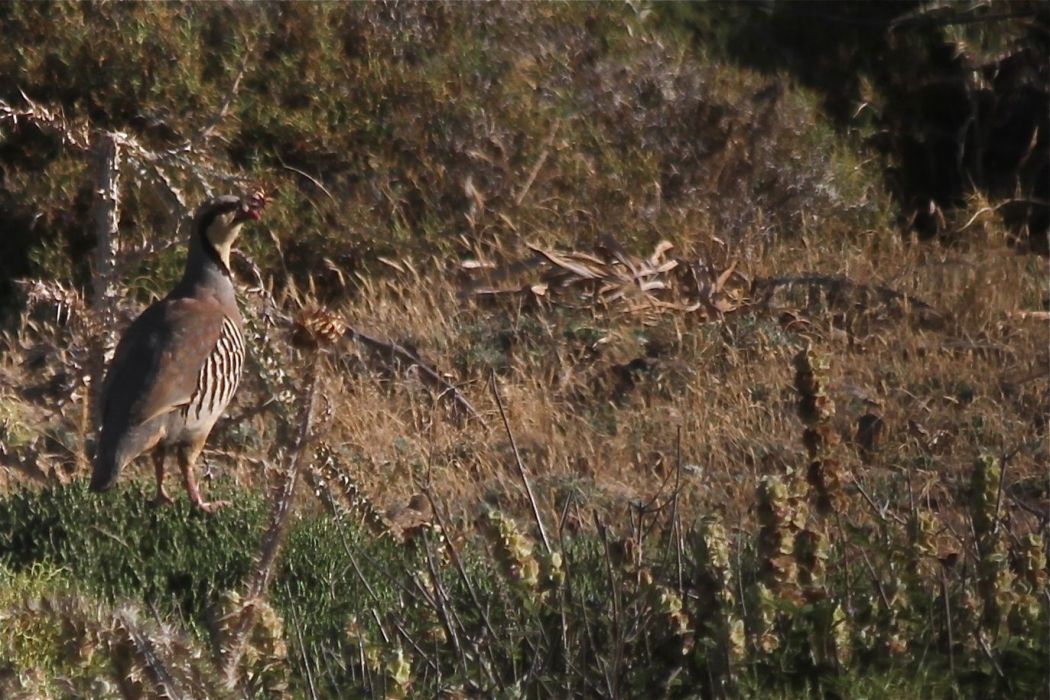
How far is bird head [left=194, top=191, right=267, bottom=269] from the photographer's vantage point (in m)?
6.97

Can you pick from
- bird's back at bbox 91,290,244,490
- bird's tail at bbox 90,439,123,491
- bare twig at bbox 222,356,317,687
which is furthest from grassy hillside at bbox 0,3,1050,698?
bird's back at bbox 91,290,244,490

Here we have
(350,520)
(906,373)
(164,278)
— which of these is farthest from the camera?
(164,278)

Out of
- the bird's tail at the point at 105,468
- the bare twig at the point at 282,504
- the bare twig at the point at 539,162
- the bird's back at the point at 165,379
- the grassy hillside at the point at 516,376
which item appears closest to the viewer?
the bare twig at the point at 282,504

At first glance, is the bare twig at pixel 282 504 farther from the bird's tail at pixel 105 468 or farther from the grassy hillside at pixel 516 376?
the bird's tail at pixel 105 468

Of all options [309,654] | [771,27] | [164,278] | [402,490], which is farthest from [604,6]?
[309,654]

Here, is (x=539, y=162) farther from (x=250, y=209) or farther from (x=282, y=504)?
(x=282, y=504)

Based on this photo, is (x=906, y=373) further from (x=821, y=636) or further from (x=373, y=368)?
(x=821, y=636)

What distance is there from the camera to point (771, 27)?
12750 mm

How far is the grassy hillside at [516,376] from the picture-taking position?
392cm

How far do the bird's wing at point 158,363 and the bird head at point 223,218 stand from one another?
44 cm

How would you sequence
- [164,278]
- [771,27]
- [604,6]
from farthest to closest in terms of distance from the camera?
[771,27] → [604,6] → [164,278]

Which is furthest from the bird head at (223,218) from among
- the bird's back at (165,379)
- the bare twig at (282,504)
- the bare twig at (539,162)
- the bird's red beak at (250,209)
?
the bare twig at (539,162)

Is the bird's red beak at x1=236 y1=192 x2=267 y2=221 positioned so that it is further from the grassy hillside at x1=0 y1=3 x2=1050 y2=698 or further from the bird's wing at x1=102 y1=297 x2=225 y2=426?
the bird's wing at x1=102 y1=297 x2=225 y2=426

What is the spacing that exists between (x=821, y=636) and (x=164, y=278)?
6738mm
